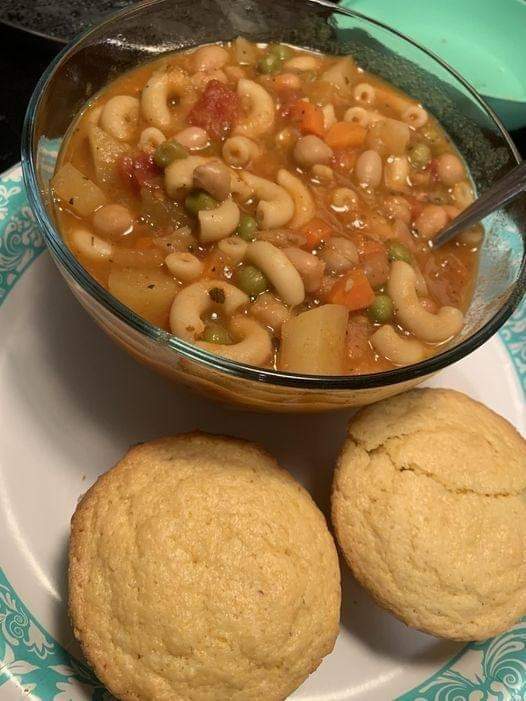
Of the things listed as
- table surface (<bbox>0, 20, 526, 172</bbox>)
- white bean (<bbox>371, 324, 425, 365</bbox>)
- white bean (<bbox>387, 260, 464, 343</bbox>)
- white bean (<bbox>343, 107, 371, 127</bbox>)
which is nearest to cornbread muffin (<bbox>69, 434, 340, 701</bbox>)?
white bean (<bbox>371, 324, 425, 365</bbox>)

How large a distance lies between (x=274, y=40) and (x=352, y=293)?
112 cm

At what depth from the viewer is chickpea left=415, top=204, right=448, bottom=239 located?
1.84 m

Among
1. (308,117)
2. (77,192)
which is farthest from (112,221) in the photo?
(308,117)

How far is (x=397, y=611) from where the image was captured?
4.69 feet

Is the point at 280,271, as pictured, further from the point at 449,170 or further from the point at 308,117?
the point at 449,170

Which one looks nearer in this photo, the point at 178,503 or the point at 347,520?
the point at 178,503

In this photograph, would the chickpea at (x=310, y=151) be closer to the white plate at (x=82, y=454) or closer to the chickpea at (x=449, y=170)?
the chickpea at (x=449, y=170)

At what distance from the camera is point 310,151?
1.83 metres

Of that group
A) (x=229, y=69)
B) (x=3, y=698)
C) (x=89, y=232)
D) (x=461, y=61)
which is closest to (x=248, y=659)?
(x=3, y=698)

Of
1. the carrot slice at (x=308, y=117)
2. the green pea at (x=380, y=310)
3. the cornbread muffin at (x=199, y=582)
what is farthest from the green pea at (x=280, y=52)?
the cornbread muffin at (x=199, y=582)

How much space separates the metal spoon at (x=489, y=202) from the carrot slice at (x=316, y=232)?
0.31m

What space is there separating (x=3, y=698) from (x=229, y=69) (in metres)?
1.71

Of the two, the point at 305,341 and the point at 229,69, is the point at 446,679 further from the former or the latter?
the point at 229,69

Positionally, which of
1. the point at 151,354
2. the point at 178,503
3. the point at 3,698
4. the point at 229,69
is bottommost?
the point at 3,698
